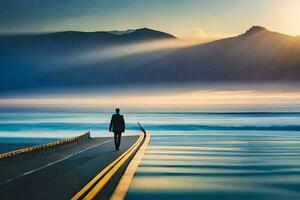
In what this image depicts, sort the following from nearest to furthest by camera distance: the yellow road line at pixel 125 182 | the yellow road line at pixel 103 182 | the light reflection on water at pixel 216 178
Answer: the yellow road line at pixel 103 182 → the yellow road line at pixel 125 182 → the light reflection on water at pixel 216 178

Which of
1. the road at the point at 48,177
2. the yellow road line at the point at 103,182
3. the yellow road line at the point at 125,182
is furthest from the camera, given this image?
the road at the point at 48,177

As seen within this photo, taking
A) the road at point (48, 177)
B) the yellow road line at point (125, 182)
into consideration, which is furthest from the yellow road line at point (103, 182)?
the yellow road line at point (125, 182)

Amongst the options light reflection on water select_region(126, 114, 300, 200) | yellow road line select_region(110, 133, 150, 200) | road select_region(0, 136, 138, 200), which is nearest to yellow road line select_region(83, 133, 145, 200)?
road select_region(0, 136, 138, 200)

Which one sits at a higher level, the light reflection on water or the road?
the road

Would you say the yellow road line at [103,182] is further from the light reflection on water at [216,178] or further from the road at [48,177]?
the light reflection on water at [216,178]

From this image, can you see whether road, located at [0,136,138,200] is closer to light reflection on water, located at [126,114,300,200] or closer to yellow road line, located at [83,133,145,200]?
yellow road line, located at [83,133,145,200]

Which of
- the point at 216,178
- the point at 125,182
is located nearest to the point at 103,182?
the point at 125,182

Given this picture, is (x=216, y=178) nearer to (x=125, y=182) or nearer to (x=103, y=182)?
(x=125, y=182)

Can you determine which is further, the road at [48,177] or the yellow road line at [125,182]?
the road at [48,177]

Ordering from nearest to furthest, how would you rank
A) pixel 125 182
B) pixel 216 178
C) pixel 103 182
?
1. pixel 103 182
2. pixel 125 182
3. pixel 216 178

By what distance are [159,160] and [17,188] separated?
11139 mm

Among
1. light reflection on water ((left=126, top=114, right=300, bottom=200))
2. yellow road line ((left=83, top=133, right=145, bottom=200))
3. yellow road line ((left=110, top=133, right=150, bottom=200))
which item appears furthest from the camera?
light reflection on water ((left=126, top=114, right=300, bottom=200))

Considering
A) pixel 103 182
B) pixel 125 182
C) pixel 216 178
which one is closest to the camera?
pixel 103 182

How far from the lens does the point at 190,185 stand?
17453 mm
